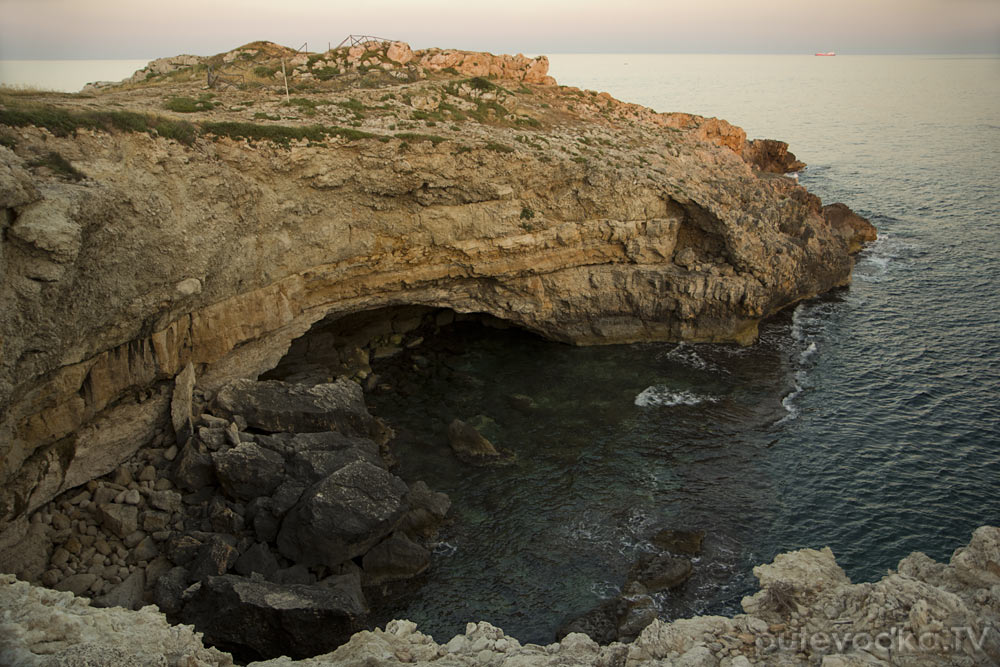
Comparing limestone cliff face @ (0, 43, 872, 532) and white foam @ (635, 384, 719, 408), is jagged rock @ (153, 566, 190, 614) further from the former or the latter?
white foam @ (635, 384, 719, 408)

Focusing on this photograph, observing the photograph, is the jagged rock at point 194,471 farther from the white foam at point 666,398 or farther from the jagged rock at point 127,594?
the white foam at point 666,398

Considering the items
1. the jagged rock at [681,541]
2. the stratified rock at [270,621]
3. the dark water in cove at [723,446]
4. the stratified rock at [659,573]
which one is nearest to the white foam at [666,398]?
the dark water in cove at [723,446]

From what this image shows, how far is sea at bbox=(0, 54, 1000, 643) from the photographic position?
78.8 feet

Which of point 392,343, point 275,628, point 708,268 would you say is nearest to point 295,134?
point 392,343

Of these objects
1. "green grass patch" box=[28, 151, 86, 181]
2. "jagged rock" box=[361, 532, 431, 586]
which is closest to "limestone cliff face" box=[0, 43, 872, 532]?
"green grass patch" box=[28, 151, 86, 181]

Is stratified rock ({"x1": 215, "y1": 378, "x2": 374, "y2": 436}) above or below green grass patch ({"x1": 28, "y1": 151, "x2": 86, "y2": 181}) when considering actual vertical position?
below

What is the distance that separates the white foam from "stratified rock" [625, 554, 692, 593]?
1141 centimetres

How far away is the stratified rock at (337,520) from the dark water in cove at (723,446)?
274 centimetres

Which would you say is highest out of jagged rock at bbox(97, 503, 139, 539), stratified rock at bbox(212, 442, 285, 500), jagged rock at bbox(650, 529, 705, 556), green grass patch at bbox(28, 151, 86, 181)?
green grass patch at bbox(28, 151, 86, 181)

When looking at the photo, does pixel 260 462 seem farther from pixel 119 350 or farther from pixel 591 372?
pixel 591 372

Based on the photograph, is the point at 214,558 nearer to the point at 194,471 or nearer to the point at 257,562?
the point at 257,562

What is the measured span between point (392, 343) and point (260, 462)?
16513 mm

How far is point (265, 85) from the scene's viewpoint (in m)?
37.9

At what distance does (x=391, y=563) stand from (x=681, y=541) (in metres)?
10.8
